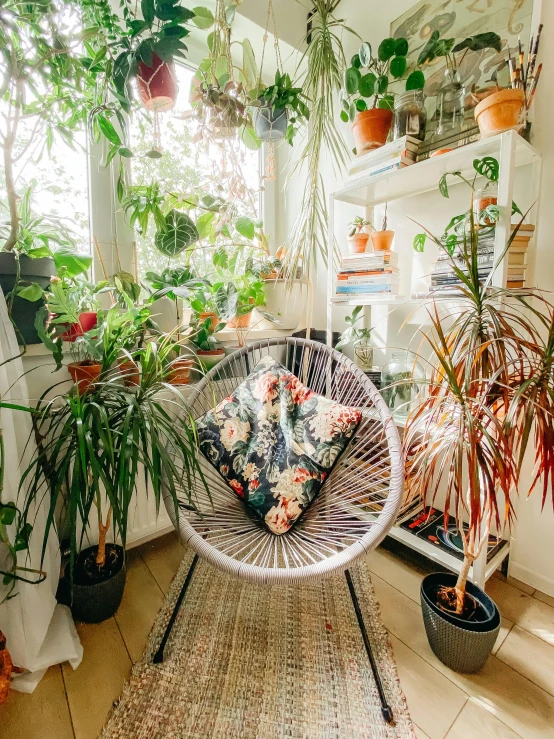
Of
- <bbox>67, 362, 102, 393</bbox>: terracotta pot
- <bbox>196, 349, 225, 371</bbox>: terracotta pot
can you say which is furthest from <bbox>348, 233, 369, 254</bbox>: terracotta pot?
<bbox>67, 362, 102, 393</bbox>: terracotta pot

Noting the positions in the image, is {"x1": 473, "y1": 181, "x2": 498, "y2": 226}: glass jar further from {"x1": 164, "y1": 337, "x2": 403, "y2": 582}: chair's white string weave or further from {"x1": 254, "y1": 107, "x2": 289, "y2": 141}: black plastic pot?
{"x1": 254, "y1": 107, "x2": 289, "y2": 141}: black plastic pot

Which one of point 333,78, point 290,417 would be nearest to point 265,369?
point 290,417

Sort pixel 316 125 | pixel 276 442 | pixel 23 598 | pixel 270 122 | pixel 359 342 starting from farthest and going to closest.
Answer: pixel 359 342 → pixel 270 122 → pixel 316 125 → pixel 276 442 → pixel 23 598

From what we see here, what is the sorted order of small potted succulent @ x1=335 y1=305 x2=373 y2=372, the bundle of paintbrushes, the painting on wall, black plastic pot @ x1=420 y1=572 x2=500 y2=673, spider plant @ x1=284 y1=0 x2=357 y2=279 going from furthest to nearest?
small potted succulent @ x1=335 y1=305 x2=373 y2=372, spider plant @ x1=284 y1=0 x2=357 y2=279, the painting on wall, the bundle of paintbrushes, black plastic pot @ x1=420 y1=572 x2=500 y2=673

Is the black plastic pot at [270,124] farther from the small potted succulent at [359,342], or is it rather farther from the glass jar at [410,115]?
the small potted succulent at [359,342]

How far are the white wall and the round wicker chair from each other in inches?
12.9

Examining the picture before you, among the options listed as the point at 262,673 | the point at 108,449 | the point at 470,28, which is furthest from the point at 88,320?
the point at 470,28

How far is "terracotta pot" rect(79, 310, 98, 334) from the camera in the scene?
117 centimetres

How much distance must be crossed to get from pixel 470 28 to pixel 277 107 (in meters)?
0.72

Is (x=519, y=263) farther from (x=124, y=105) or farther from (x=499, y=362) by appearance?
(x=124, y=105)

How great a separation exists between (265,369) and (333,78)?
1.16 meters

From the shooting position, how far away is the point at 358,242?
4.75 ft

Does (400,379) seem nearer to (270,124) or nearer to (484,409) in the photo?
(484,409)

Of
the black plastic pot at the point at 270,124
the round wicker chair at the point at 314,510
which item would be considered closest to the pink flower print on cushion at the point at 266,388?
the round wicker chair at the point at 314,510
